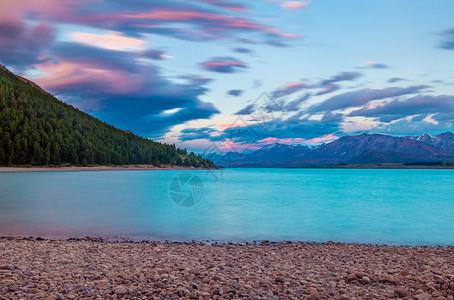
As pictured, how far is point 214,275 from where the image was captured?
8.23 meters

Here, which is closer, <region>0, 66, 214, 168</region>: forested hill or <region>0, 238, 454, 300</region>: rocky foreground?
<region>0, 238, 454, 300</region>: rocky foreground

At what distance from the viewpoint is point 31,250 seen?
39.7 feet

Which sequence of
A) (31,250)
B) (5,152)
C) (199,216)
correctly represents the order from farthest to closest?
(5,152) < (199,216) < (31,250)

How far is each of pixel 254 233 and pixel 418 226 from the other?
1445 centimetres

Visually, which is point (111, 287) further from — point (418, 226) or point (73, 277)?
point (418, 226)

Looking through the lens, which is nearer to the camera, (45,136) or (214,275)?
(214,275)

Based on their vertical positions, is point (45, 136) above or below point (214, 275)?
above

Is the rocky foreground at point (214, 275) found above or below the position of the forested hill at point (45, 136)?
below

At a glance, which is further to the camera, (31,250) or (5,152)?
(5,152)

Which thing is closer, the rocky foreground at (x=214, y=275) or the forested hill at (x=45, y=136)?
the rocky foreground at (x=214, y=275)

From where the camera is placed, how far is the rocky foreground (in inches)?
277

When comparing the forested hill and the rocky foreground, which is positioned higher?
the forested hill

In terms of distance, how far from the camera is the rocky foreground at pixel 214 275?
277 inches

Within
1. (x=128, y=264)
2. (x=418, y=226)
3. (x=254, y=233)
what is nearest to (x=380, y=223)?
(x=418, y=226)
